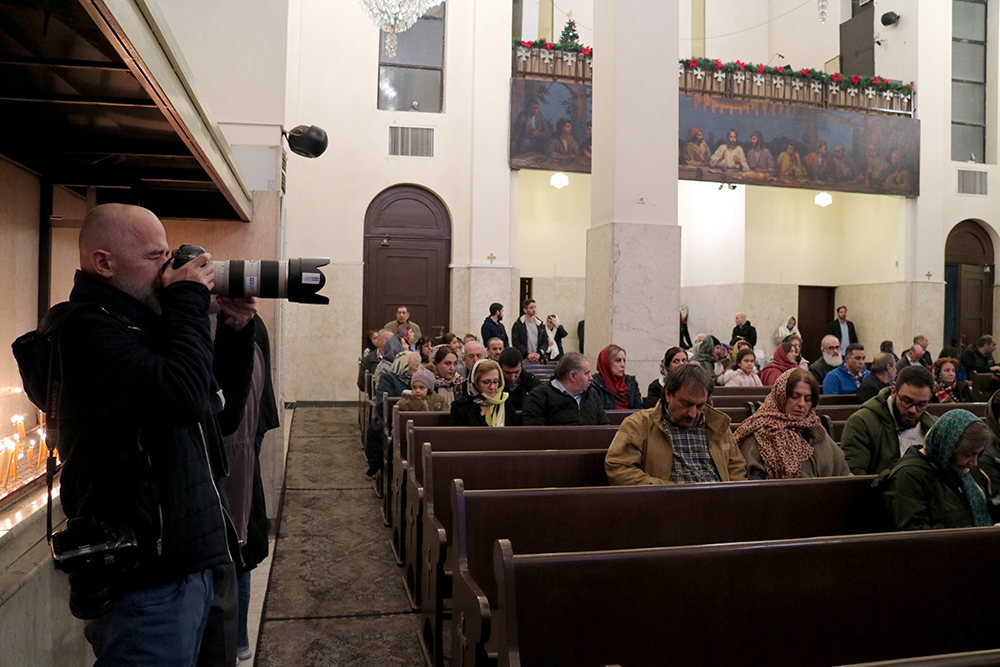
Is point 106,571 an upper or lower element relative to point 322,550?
upper

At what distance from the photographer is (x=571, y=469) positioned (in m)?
3.66

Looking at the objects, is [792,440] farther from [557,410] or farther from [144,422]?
[144,422]

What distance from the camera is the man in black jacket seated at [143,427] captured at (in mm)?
1460

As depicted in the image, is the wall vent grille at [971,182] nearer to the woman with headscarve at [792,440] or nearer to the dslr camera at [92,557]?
the woman with headscarve at [792,440]

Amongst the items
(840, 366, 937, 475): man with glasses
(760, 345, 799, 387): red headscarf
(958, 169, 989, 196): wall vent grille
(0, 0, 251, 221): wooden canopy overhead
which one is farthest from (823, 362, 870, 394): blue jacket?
(958, 169, 989, 196): wall vent grille

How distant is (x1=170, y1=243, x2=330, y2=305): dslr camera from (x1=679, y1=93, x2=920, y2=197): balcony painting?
11.8m

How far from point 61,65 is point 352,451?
6.83m

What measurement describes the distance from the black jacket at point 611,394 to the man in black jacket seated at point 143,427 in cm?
375

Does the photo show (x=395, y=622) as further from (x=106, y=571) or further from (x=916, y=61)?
(x=916, y=61)

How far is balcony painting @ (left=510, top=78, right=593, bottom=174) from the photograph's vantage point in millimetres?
12422

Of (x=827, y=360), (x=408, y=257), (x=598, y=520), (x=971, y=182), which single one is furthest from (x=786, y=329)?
(x=598, y=520)

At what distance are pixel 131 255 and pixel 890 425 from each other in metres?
3.75

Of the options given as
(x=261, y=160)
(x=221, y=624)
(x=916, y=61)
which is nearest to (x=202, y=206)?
(x=261, y=160)

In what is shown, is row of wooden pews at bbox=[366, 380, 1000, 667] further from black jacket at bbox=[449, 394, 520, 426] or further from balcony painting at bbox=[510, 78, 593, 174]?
balcony painting at bbox=[510, 78, 593, 174]
